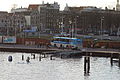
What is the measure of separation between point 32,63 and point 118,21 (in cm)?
7821

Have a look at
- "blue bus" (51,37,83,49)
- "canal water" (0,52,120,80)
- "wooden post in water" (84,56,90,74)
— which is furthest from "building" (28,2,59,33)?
"wooden post in water" (84,56,90,74)

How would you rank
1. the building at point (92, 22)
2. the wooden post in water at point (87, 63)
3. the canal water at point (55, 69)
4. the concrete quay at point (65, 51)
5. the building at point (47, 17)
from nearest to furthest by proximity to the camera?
the canal water at point (55, 69) → the wooden post in water at point (87, 63) → the concrete quay at point (65, 51) → the building at point (92, 22) → the building at point (47, 17)

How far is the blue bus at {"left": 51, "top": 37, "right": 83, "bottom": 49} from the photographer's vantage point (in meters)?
80.9

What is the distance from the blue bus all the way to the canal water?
9.71 metres

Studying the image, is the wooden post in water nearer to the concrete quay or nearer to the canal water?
the canal water

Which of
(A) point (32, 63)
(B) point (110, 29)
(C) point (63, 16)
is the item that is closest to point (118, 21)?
(B) point (110, 29)

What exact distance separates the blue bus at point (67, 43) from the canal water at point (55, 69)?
9711 millimetres

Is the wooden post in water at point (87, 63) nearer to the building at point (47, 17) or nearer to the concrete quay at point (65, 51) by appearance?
the concrete quay at point (65, 51)

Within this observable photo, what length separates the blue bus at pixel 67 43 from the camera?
266ft

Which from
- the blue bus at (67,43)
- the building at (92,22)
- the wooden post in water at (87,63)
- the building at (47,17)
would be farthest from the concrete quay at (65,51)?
the building at (47,17)

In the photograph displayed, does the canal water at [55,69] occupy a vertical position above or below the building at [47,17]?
below

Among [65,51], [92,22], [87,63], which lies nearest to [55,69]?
[87,63]

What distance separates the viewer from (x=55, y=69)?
5838 cm

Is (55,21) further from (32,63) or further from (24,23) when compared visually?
(32,63)
